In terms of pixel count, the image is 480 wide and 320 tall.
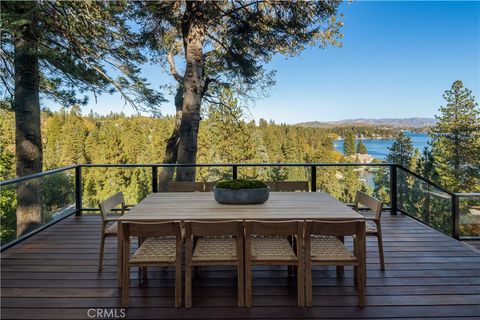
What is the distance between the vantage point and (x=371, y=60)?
68.0 ft

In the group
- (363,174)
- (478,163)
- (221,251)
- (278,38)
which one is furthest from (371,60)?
(221,251)

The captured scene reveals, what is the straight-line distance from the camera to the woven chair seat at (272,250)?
2500 millimetres

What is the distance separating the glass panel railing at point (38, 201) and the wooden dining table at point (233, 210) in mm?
2407

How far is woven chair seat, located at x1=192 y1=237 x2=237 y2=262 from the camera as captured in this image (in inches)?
98.4

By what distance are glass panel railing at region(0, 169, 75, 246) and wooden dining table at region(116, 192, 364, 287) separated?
7.90ft

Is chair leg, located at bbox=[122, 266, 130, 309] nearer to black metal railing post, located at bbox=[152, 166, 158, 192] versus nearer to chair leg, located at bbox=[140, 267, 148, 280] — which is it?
chair leg, located at bbox=[140, 267, 148, 280]

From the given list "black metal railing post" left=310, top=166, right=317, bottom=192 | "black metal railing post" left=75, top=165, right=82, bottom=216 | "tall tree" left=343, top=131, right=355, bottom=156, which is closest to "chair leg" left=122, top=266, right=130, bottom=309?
"black metal railing post" left=75, top=165, right=82, bottom=216

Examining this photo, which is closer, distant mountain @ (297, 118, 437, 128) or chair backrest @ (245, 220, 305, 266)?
chair backrest @ (245, 220, 305, 266)

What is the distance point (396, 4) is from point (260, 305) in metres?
13.1

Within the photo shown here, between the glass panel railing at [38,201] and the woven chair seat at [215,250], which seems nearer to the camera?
the woven chair seat at [215,250]

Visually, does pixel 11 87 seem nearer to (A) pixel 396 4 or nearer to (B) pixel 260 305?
(B) pixel 260 305

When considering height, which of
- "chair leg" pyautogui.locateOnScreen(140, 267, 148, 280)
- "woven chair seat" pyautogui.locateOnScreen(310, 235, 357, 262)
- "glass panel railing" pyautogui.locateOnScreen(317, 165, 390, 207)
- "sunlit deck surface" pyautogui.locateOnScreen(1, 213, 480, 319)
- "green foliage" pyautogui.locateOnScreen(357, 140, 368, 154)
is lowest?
"sunlit deck surface" pyautogui.locateOnScreen(1, 213, 480, 319)

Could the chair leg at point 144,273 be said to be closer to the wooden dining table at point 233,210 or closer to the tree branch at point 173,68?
the wooden dining table at point 233,210

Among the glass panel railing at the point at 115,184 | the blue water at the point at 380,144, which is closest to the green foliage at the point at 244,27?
the glass panel railing at the point at 115,184
